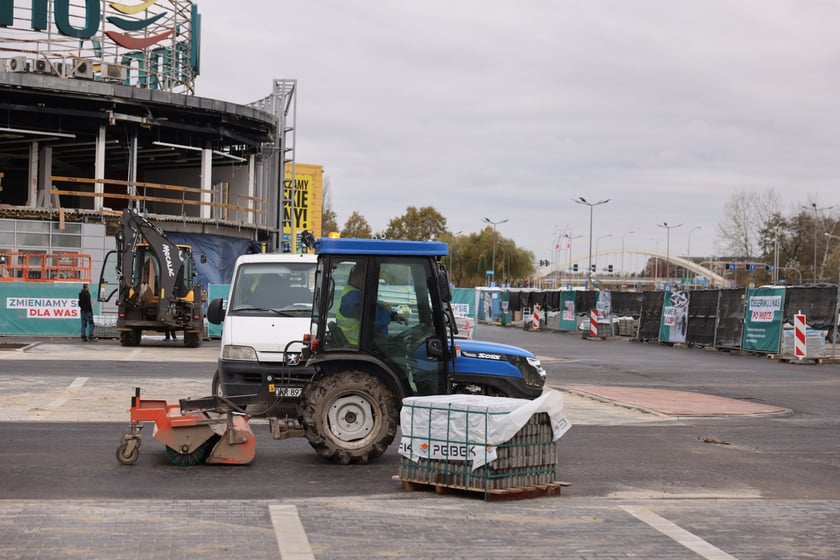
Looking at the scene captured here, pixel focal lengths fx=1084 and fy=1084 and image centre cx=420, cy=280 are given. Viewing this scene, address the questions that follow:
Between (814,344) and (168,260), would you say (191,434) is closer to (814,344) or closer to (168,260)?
(168,260)

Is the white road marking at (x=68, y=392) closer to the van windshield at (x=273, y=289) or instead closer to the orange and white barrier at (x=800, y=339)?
the van windshield at (x=273, y=289)

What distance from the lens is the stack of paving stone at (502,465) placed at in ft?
31.0

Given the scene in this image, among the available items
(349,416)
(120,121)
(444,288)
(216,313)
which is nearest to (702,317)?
(120,121)

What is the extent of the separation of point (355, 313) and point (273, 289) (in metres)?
3.85

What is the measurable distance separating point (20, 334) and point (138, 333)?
5788 millimetres

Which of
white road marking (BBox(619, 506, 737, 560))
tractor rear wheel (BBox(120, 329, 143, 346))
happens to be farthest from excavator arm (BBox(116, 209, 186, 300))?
white road marking (BBox(619, 506, 737, 560))

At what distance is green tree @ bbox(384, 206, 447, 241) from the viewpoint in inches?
4771

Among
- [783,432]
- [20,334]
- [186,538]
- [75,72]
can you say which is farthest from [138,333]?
[186,538]

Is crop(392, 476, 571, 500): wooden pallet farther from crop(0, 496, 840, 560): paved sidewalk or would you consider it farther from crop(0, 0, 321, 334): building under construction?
crop(0, 0, 321, 334): building under construction

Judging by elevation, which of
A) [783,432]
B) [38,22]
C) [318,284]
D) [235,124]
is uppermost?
[38,22]

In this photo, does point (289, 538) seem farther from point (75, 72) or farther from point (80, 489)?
point (75, 72)

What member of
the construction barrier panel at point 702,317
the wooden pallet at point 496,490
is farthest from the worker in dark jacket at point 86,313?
the wooden pallet at point 496,490

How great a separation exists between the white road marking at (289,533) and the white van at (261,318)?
381 cm

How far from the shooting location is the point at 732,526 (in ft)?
28.5
